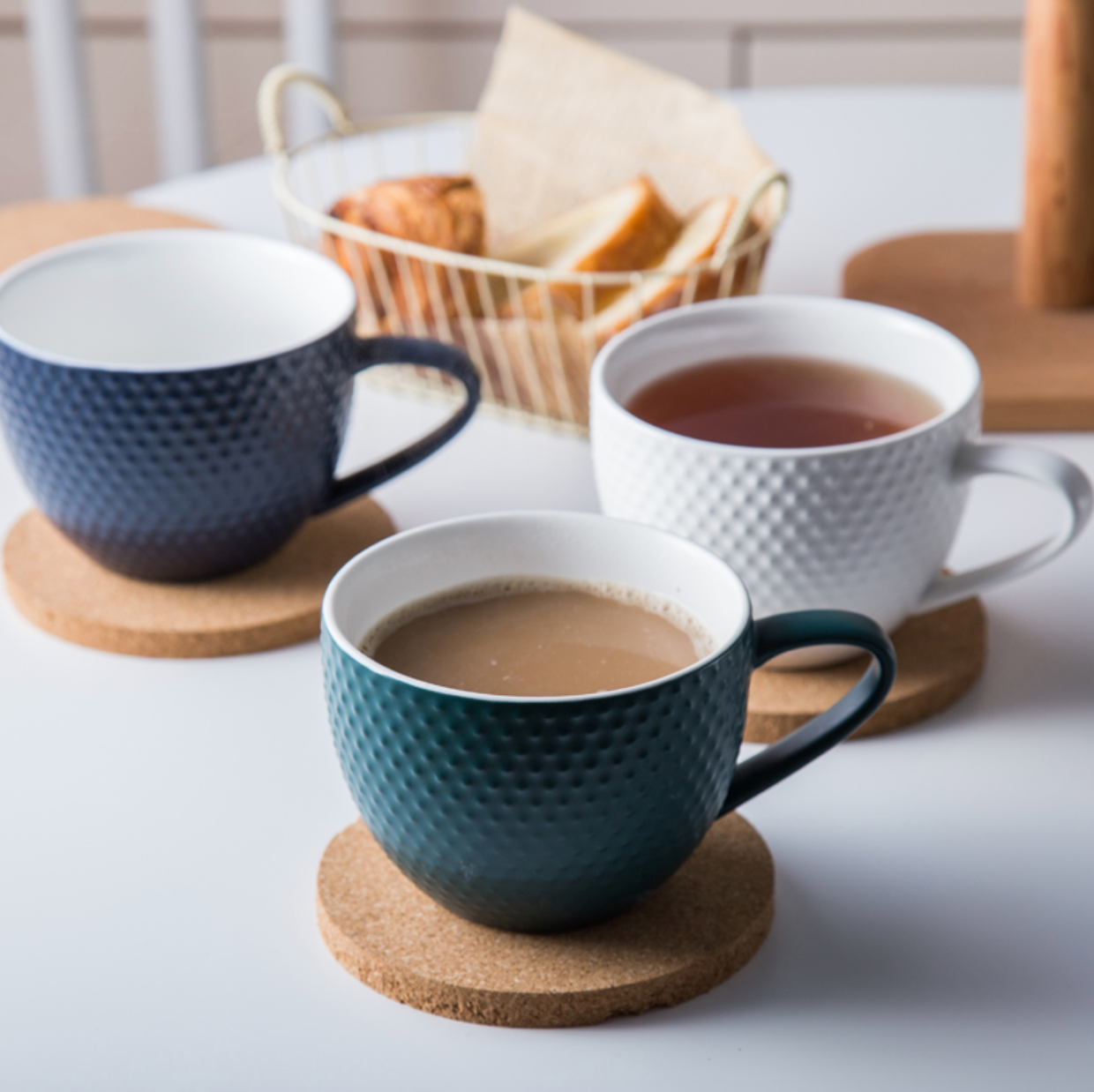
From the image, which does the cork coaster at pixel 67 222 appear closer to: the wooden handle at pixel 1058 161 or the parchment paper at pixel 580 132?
the parchment paper at pixel 580 132

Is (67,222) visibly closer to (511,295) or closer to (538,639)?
(511,295)

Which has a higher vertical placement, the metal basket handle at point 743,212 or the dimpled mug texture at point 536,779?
the metal basket handle at point 743,212

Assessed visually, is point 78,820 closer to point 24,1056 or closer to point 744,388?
point 24,1056

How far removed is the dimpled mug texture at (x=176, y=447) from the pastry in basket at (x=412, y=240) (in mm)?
203

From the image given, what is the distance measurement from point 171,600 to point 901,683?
1.00ft

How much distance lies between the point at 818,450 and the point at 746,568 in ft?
0.17

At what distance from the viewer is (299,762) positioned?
55 cm

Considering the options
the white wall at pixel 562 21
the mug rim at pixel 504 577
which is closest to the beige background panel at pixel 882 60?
the white wall at pixel 562 21

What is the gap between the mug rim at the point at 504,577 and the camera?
379 mm

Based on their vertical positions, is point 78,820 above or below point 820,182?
below

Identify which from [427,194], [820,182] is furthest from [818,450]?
[820,182]

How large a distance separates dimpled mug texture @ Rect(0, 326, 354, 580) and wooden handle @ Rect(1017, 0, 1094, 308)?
48 cm

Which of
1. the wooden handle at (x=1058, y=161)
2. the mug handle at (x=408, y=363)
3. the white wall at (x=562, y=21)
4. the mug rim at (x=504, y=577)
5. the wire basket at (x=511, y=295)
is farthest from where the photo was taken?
the white wall at (x=562, y=21)

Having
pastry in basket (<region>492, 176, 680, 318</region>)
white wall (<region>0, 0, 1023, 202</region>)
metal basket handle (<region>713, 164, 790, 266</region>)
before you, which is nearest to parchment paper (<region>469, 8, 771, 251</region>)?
pastry in basket (<region>492, 176, 680, 318</region>)
